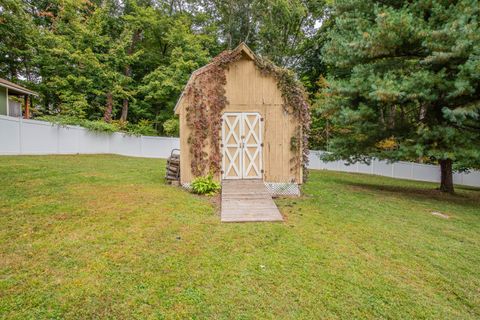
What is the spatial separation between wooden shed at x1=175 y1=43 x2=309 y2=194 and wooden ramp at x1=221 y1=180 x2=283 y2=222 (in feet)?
1.52

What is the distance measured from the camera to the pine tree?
716 centimetres

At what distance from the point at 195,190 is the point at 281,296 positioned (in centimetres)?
474

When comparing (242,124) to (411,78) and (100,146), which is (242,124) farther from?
(100,146)

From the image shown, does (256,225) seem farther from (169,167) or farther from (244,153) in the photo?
(169,167)

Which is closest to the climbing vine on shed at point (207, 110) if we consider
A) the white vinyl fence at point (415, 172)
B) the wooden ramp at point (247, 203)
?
the wooden ramp at point (247, 203)

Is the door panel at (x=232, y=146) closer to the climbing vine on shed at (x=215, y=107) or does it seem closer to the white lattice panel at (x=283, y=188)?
the climbing vine on shed at (x=215, y=107)

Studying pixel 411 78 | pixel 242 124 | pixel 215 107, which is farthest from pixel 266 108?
pixel 411 78

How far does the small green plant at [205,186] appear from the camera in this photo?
7113mm

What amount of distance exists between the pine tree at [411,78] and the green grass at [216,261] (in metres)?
3.05

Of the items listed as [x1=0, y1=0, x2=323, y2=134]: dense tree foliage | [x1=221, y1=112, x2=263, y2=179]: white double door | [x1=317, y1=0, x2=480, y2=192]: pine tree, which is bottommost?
[x1=221, y1=112, x2=263, y2=179]: white double door

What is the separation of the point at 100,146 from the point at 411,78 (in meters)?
16.4

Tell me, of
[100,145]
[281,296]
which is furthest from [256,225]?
[100,145]

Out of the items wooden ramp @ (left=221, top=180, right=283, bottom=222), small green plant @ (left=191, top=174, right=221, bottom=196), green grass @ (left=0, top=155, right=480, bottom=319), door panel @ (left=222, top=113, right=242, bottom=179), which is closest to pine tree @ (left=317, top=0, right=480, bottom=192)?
green grass @ (left=0, top=155, right=480, bottom=319)

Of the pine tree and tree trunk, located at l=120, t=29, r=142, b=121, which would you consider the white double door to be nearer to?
the pine tree
